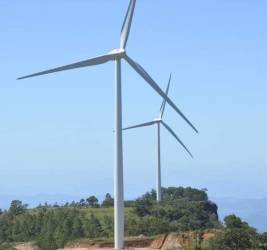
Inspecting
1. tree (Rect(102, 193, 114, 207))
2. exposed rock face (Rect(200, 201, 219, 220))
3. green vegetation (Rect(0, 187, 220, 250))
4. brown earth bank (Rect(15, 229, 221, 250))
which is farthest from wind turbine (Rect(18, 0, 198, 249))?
tree (Rect(102, 193, 114, 207))

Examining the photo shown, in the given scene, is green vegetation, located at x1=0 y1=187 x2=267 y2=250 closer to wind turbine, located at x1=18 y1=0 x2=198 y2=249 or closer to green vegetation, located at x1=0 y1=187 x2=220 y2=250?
green vegetation, located at x1=0 y1=187 x2=220 y2=250

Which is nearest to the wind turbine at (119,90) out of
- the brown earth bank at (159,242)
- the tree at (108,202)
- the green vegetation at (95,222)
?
the brown earth bank at (159,242)

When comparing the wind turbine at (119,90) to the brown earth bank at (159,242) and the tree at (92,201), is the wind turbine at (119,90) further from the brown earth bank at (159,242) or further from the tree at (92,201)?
the tree at (92,201)

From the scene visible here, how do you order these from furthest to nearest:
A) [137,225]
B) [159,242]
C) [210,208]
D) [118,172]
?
[210,208] < [137,225] < [159,242] < [118,172]

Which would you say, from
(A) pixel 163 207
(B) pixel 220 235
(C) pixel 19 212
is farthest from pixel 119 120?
(C) pixel 19 212

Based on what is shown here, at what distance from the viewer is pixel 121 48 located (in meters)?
81.2

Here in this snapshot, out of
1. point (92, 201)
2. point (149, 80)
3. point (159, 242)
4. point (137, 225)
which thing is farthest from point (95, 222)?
point (92, 201)

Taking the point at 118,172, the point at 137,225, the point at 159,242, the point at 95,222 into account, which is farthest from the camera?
the point at 95,222

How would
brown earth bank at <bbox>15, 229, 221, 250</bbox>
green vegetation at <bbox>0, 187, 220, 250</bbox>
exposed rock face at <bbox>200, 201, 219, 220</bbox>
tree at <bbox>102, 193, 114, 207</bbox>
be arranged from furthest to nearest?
tree at <bbox>102, 193, 114, 207</bbox>, exposed rock face at <bbox>200, 201, 219, 220</bbox>, green vegetation at <bbox>0, 187, 220, 250</bbox>, brown earth bank at <bbox>15, 229, 221, 250</bbox>

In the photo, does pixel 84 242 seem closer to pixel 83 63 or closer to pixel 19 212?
pixel 83 63

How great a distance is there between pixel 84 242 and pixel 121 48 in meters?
34.5

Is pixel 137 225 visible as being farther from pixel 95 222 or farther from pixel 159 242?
pixel 159 242

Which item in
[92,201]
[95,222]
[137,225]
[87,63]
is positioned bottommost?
[137,225]

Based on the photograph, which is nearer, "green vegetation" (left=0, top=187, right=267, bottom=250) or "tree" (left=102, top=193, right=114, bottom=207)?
"green vegetation" (left=0, top=187, right=267, bottom=250)
